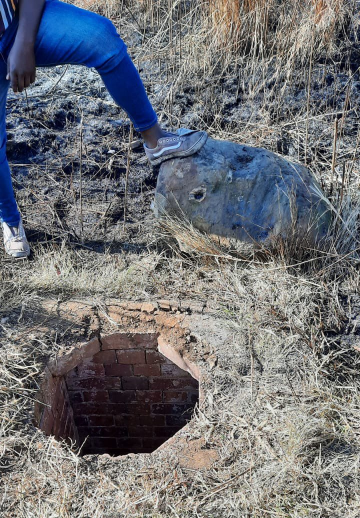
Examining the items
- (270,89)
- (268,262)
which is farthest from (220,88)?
(268,262)

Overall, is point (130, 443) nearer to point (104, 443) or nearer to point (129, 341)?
point (104, 443)

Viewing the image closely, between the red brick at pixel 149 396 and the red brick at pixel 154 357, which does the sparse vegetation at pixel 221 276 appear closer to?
the red brick at pixel 154 357

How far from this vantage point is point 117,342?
102 inches

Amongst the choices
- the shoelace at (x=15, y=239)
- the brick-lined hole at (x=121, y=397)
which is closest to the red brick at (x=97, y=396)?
the brick-lined hole at (x=121, y=397)

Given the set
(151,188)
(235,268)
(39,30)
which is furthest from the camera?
(151,188)

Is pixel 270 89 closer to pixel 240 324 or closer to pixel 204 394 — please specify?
pixel 240 324

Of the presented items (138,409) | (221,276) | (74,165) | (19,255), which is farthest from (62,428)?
(74,165)

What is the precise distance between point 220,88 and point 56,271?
2047 millimetres

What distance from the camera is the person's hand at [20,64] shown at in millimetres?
2027

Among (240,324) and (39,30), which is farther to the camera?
(240,324)

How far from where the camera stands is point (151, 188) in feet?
11.4

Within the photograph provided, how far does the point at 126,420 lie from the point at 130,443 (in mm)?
226

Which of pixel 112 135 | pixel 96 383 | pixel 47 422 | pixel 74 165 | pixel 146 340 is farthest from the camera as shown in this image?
pixel 112 135

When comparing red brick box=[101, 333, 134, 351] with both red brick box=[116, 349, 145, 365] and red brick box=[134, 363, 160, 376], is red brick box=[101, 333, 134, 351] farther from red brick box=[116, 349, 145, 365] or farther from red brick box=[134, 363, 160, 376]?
red brick box=[134, 363, 160, 376]
